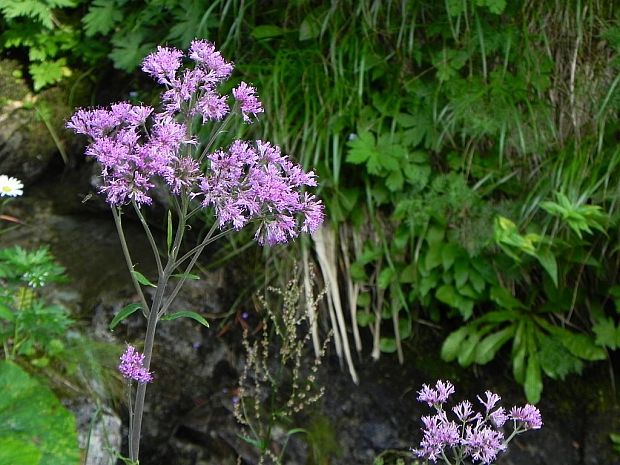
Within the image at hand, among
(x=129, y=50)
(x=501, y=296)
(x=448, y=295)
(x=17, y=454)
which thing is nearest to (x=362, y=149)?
(x=448, y=295)

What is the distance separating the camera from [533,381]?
300 cm

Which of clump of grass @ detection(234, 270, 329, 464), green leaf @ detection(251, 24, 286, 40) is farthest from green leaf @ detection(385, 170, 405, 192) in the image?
green leaf @ detection(251, 24, 286, 40)

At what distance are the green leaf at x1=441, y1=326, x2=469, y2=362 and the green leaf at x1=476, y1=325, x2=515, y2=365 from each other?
75 millimetres

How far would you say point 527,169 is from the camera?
3.21m

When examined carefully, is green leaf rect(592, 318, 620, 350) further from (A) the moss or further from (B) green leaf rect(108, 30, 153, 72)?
(A) the moss

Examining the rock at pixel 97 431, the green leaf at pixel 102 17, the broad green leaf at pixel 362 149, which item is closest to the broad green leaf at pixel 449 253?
the broad green leaf at pixel 362 149

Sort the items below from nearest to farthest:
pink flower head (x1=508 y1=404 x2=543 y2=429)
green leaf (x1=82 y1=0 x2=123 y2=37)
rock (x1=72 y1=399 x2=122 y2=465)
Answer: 1. pink flower head (x1=508 y1=404 x2=543 y2=429)
2. rock (x1=72 y1=399 x2=122 y2=465)
3. green leaf (x1=82 y1=0 x2=123 y2=37)

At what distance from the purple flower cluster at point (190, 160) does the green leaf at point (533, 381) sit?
1.84m

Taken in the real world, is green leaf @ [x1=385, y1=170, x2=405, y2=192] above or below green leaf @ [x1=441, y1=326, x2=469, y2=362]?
above

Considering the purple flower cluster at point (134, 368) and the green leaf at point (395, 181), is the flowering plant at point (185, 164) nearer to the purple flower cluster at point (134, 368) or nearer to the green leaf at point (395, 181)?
the purple flower cluster at point (134, 368)

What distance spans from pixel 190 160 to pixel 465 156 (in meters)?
2.03

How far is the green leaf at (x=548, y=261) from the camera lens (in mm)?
2871

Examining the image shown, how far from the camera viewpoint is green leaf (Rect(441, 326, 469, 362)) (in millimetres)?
3107

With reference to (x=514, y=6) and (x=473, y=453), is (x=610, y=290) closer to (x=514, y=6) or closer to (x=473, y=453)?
(x=514, y=6)
